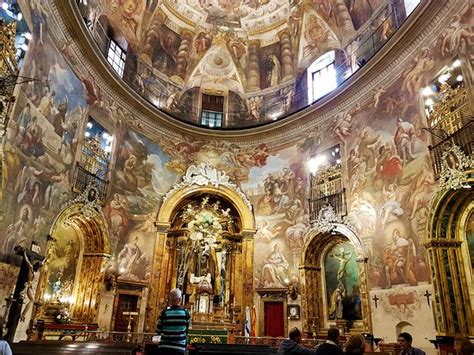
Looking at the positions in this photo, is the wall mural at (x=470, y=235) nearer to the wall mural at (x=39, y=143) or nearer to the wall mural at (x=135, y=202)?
the wall mural at (x=135, y=202)

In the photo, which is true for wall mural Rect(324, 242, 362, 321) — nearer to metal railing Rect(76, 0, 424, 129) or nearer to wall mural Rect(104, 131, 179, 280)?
metal railing Rect(76, 0, 424, 129)

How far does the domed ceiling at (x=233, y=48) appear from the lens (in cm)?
1836

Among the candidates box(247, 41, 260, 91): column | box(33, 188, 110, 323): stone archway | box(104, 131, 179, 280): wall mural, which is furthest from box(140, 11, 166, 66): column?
box(33, 188, 110, 323): stone archway

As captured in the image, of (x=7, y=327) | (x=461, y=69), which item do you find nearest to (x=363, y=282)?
(x=461, y=69)

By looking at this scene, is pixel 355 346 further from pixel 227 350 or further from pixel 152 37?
pixel 152 37

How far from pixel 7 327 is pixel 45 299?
365 cm

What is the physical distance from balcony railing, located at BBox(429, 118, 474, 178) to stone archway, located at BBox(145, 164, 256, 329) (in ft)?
30.7

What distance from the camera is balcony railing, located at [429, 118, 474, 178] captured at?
34.4 feet

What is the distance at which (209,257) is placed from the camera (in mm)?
18531

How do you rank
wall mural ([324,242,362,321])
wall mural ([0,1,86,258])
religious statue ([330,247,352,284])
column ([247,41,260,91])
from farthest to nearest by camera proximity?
column ([247,41,260,91]) < religious statue ([330,247,352,284]) < wall mural ([324,242,362,321]) < wall mural ([0,1,86,258])

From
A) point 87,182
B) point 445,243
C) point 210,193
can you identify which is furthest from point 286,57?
point 445,243

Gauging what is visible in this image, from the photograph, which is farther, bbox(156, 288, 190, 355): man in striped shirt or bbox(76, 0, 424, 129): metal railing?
bbox(76, 0, 424, 129): metal railing

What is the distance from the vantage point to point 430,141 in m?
12.1

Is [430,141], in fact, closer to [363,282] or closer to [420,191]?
[420,191]
